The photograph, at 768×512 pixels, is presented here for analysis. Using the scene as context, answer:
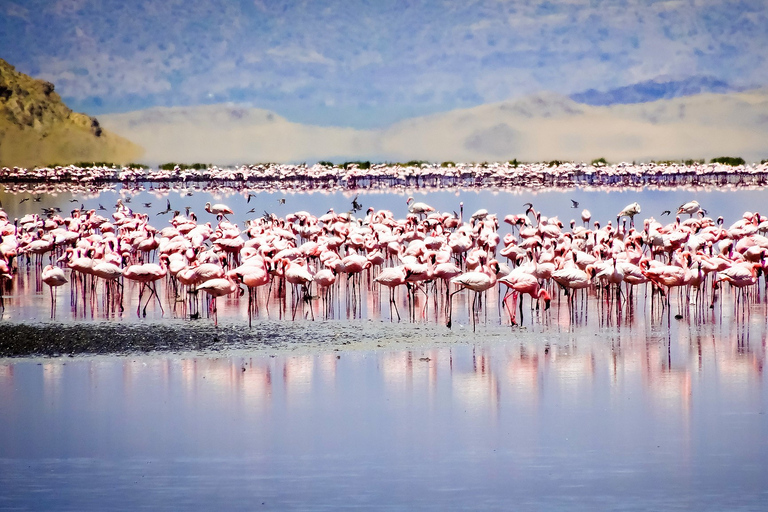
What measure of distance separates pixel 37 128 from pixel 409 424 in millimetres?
107794

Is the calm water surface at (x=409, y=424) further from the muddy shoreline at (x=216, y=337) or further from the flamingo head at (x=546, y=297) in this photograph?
the flamingo head at (x=546, y=297)

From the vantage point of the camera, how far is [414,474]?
255 inches

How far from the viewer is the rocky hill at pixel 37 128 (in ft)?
349

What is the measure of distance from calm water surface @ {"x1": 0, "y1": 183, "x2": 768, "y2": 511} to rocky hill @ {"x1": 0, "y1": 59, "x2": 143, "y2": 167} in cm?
9976

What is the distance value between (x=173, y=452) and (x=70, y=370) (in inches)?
105

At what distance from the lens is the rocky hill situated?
106438mm

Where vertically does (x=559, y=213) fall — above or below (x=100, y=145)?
below

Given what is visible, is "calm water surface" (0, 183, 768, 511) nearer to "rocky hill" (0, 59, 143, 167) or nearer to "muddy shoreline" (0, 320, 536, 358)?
"muddy shoreline" (0, 320, 536, 358)

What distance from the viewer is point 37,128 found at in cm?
10850

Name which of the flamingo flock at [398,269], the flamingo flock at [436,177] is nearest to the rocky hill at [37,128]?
the flamingo flock at [436,177]

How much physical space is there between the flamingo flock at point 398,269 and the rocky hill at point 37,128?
9297 centimetres

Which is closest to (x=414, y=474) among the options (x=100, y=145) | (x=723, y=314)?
(x=723, y=314)

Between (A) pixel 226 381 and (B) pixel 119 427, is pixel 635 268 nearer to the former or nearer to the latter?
(A) pixel 226 381

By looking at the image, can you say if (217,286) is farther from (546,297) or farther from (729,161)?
(729,161)
